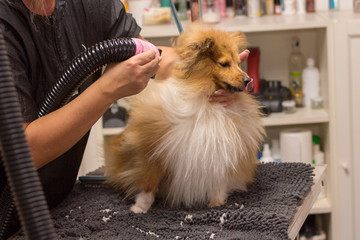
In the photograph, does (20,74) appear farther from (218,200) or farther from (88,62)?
(218,200)

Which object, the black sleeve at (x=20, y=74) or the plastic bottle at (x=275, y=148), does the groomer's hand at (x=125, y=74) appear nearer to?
the black sleeve at (x=20, y=74)

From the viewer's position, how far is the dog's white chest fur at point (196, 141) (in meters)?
1.39

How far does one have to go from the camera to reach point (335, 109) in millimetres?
2494

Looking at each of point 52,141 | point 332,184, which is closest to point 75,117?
point 52,141

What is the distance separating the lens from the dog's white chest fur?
4.55 ft

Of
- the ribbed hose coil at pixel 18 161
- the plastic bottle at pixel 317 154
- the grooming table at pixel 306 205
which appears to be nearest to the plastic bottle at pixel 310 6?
the plastic bottle at pixel 317 154

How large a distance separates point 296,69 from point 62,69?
1745mm

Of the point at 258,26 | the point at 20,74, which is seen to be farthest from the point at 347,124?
the point at 20,74

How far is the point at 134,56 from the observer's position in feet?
A: 4.08

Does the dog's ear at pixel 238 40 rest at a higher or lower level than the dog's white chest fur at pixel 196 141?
higher

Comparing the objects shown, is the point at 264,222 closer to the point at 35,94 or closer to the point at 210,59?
the point at 210,59

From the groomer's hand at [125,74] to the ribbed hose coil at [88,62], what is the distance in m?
0.03

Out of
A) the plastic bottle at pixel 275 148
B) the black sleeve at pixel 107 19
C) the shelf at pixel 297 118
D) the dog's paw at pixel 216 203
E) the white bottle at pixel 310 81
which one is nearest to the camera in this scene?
the dog's paw at pixel 216 203

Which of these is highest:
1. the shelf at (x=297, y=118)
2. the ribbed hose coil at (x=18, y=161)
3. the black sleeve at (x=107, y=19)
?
the black sleeve at (x=107, y=19)
